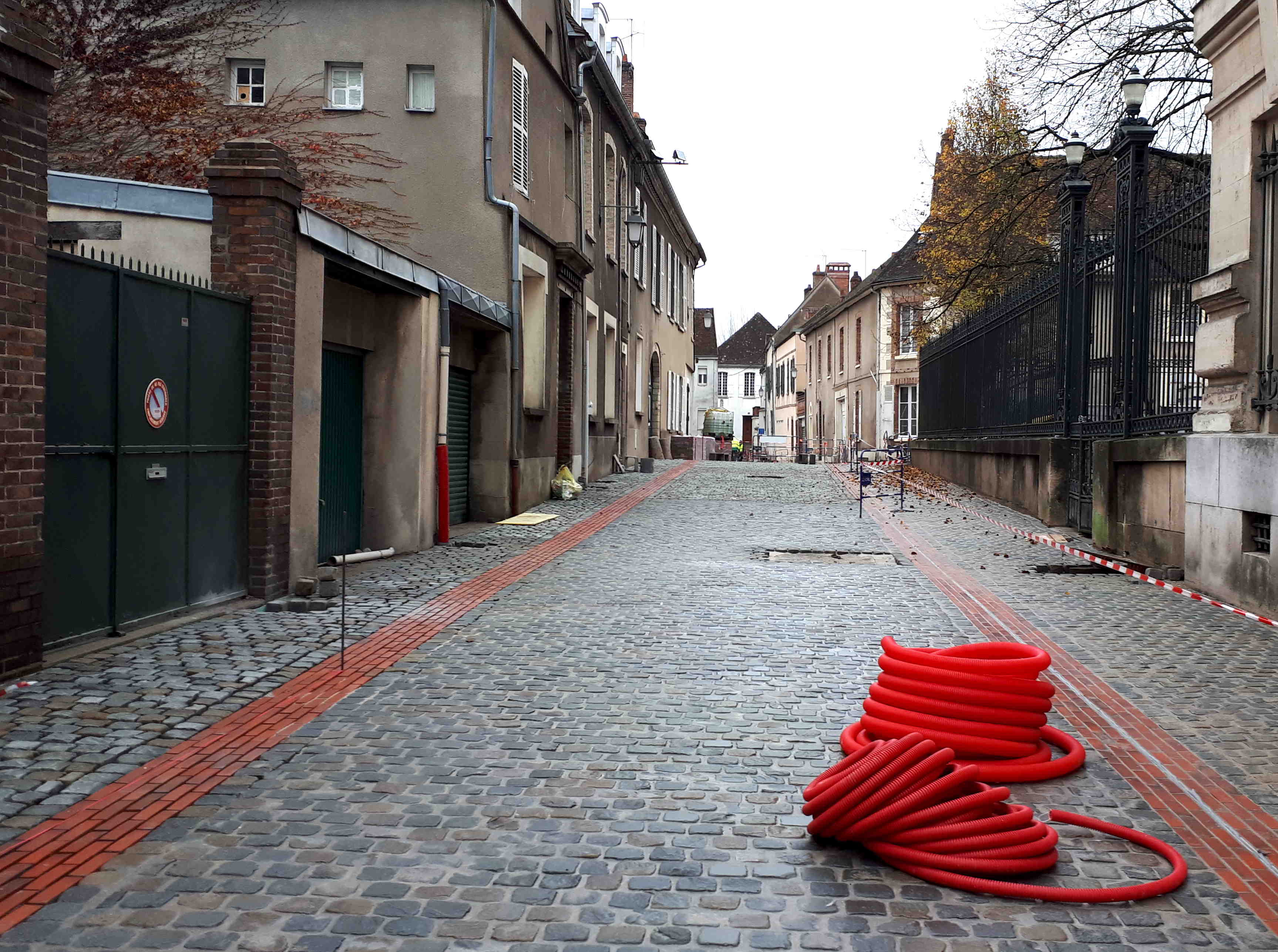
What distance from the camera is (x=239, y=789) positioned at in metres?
4.68

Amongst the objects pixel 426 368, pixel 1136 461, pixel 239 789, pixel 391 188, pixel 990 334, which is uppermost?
pixel 391 188

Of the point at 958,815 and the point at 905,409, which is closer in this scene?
the point at 958,815

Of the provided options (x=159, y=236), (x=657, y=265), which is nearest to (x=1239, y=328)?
(x=159, y=236)

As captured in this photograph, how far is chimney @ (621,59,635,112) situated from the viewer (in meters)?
33.5

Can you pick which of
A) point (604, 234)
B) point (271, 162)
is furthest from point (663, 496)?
point (271, 162)

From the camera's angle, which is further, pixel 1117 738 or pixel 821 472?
pixel 821 472

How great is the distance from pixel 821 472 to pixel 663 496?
10.4m

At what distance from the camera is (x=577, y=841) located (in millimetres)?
4145

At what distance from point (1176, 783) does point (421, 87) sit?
14.8 meters

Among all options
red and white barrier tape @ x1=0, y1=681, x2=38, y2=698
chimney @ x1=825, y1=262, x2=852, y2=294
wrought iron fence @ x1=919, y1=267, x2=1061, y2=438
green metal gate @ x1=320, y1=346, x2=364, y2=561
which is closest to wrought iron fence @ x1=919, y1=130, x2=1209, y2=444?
wrought iron fence @ x1=919, y1=267, x2=1061, y2=438

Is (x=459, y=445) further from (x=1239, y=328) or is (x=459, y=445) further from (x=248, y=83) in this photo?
(x=1239, y=328)

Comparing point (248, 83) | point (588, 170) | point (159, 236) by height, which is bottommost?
point (159, 236)

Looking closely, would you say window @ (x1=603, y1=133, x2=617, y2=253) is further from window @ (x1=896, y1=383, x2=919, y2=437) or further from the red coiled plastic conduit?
the red coiled plastic conduit

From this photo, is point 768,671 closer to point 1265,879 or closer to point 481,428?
point 1265,879
